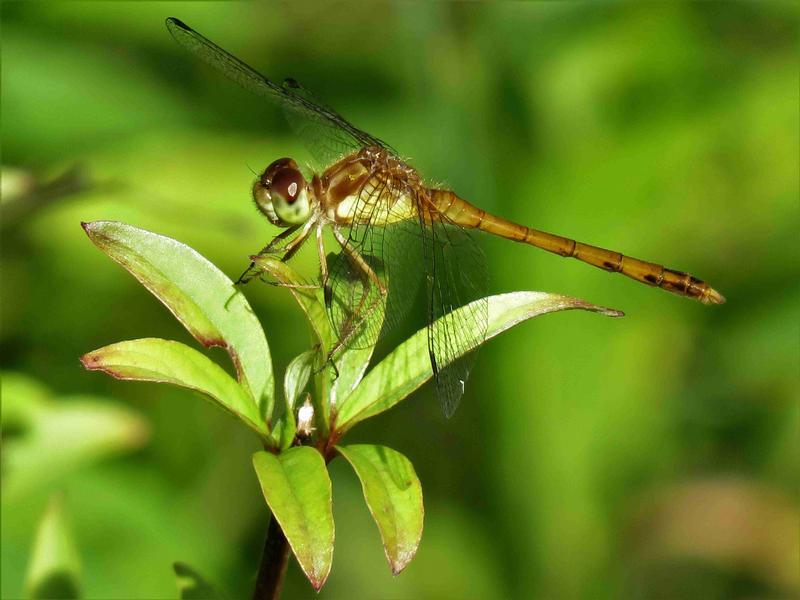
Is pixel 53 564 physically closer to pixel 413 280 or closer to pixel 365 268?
pixel 365 268

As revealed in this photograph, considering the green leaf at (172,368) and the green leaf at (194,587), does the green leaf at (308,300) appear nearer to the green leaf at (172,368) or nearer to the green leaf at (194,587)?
the green leaf at (172,368)

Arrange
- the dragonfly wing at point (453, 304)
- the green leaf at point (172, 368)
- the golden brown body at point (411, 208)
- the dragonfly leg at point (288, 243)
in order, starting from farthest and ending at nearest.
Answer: the golden brown body at point (411, 208) < the dragonfly leg at point (288, 243) < the dragonfly wing at point (453, 304) < the green leaf at point (172, 368)

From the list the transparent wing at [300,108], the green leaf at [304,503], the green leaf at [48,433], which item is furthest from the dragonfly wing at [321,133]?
the green leaf at [304,503]

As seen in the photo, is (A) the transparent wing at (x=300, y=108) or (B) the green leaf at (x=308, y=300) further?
(A) the transparent wing at (x=300, y=108)

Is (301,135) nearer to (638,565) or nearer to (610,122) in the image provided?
(610,122)

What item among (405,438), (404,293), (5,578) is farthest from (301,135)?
(5,578)

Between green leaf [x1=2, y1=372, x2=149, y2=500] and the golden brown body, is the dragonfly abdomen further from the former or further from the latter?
green leaf [x1=2, y1=372, x2=149, y2=500]
